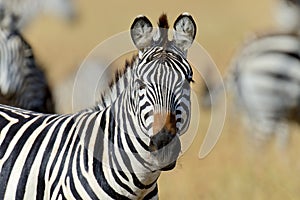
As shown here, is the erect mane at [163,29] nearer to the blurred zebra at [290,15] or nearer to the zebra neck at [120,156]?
the zebra neck at [120,156]

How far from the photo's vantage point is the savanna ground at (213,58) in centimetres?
841

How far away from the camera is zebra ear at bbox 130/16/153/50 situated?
186 inches

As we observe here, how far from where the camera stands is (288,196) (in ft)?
24.9

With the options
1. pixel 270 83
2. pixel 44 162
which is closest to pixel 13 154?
Answer: pixel 44 162

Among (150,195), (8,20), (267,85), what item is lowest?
(150,195)

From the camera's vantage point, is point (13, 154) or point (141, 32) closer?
point (141, 32)

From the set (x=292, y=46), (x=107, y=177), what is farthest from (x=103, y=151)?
(x=292, y=46)

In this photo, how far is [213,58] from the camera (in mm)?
19781

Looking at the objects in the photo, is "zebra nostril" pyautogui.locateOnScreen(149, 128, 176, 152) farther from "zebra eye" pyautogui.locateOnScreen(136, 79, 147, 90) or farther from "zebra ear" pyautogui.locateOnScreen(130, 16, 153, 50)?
"zebra ear" pyautogui.locateOnScreen(130, 16, 153, 50)

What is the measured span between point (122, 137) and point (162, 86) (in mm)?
426

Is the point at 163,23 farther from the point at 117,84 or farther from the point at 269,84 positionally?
the point at 269,84

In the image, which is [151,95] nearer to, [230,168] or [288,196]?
[288,196]

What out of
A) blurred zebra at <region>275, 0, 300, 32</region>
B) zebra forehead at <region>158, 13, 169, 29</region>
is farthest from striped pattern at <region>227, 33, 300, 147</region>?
zebra forehead at <region>158, 13, 169, 29</region>

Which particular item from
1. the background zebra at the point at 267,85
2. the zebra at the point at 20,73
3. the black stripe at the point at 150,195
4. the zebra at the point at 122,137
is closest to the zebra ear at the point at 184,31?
the zebra at the point at 122,137
